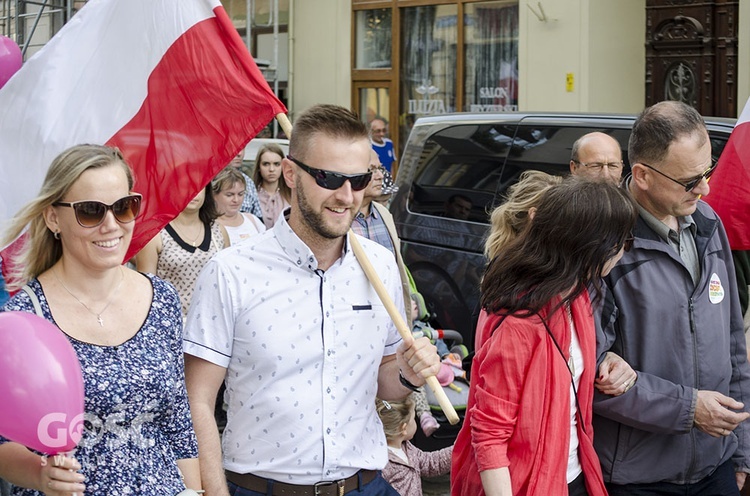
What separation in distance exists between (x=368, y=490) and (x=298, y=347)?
0.56 meters

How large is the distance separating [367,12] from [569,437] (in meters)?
15.1

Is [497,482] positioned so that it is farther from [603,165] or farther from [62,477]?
[603,165]

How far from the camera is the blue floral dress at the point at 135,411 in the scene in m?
3.12

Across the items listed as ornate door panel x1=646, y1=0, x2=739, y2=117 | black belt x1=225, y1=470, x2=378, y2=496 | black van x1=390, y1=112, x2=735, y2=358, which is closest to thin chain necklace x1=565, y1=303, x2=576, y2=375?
black belt x1=225, y1=470, x2=378, y2=496

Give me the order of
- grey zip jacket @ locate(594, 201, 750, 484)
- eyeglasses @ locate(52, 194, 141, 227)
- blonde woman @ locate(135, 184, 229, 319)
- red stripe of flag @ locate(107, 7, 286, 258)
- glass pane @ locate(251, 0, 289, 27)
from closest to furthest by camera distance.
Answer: eyeglasses @ locate(52, 194, 141, 227)
grey zip jacket @ locate(594, 201, 750, 484)
red stripe of flag @ locate(107, 7, 286, 258)
blonde woman @ locate(135, 184, 229, 319)
glass pane @ locate(251, 0, 289, 27)

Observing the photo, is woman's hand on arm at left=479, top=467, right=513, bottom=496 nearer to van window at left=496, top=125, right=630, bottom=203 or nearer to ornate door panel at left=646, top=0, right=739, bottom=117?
van window at left=496, top=125, right=630, bottom=203

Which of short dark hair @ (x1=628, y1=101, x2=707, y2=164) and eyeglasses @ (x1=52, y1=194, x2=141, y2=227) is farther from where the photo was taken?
short dark hair @ (x1=628, y1=101, x2=707, y2=164)

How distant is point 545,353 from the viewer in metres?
3.45

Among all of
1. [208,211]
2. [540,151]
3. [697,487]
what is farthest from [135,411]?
[540,151]

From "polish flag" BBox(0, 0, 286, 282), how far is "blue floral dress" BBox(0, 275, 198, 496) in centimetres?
103

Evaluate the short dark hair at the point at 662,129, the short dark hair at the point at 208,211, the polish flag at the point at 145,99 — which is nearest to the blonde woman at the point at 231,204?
the short dark hair at the point at 208,211

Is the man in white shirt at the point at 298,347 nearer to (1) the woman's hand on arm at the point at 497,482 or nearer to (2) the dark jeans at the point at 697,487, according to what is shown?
(1) the woman's hand on arm at the point at 497,482

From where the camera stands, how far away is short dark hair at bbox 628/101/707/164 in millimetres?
4016

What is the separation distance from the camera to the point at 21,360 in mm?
2891
